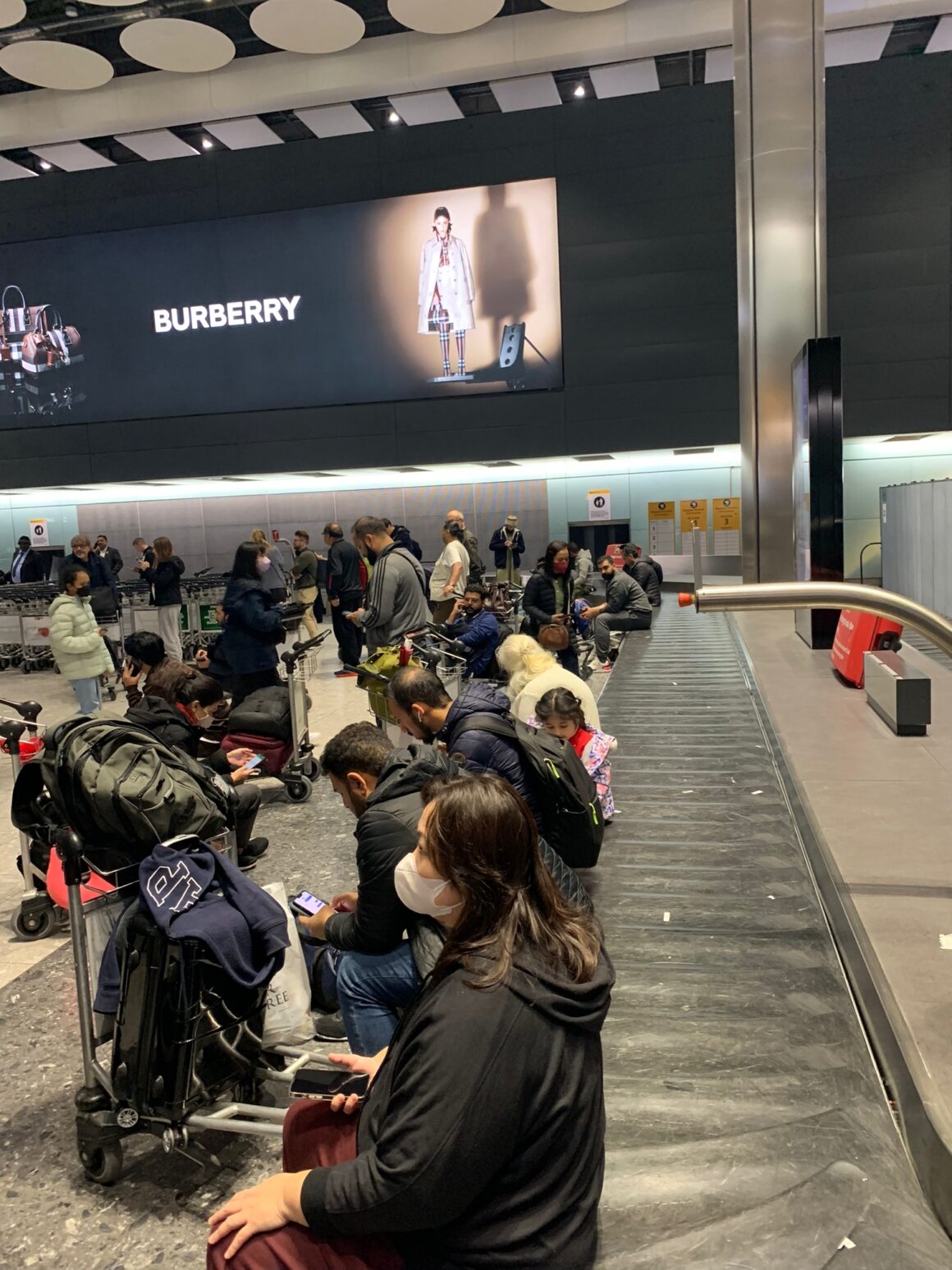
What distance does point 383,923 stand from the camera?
2.49 meters

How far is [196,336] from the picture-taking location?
19.2 meters

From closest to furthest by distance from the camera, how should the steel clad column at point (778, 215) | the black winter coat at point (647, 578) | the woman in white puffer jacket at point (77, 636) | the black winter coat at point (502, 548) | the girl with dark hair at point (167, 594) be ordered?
1. the woman in white puffer jacket at point (77, 636)
2. the steel clad column at point (778, 215)
3. the girl with dark hair at point (167, 594)
4. the black winter coat at point (647, 578)
5. the black winter coat at point (502, 548)

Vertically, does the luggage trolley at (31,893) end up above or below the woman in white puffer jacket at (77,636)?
below

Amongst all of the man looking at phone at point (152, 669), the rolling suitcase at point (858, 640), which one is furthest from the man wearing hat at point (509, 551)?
the man looking at phone at point (152, 669)

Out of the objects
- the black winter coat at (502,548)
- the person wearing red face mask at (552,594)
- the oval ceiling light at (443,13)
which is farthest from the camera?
the black winter coat at (502,548)

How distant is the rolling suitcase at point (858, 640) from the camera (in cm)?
659

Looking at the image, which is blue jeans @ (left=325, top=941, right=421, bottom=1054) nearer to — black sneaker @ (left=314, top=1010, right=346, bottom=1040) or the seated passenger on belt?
black sneaker @ (left=314, top=1010, right=346, bottom=1040)

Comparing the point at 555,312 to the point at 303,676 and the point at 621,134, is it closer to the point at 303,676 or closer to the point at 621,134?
the point at 621,134

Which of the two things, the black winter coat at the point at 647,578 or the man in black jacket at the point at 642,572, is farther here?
→ the black winter coat at the point at 647,578

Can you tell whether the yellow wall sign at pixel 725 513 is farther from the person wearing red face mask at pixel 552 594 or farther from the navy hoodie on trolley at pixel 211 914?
the navy hoodie on trolley at pixel 211 914

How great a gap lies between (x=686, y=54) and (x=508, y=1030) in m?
20.8

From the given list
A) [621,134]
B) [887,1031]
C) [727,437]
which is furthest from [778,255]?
[887,1031]

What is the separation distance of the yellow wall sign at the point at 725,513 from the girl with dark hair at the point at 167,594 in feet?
35.2

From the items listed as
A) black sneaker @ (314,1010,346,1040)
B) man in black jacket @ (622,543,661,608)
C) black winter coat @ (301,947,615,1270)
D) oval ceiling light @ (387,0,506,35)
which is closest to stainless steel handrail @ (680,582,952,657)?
black winter coat @ (301,947,615,1270)
